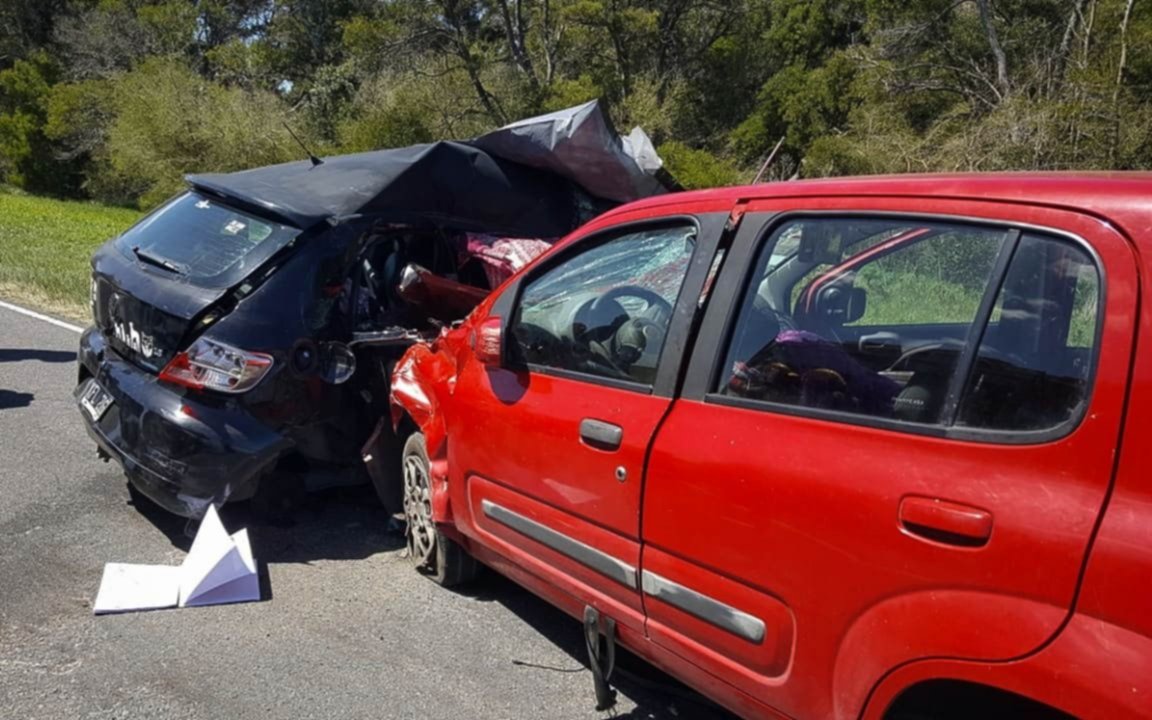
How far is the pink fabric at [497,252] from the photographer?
17.7 ft

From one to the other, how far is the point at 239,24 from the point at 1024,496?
4813 cm

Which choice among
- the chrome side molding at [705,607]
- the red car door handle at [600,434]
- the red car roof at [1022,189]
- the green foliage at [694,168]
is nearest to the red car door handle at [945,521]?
the chrome side molding at [705,607]

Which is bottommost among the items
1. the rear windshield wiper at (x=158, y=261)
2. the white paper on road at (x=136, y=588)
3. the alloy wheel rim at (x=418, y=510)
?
the white paper on road at (x=136, y=588)

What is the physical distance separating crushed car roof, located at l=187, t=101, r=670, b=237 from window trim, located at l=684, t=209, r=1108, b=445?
247cm

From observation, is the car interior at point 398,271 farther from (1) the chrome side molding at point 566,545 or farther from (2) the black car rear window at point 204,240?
(1) the chrome side molding at point 566,545

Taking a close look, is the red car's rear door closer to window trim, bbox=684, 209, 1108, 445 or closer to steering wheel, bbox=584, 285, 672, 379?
window trim, bbox=684, 209, 1108, 445

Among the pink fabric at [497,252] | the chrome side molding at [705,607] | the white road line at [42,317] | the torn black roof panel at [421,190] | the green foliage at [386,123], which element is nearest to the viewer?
the chrome side molding at [705,607]

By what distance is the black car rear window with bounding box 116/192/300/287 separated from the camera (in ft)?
15.0

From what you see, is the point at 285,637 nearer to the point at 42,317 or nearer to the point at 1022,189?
the point at 1022,189

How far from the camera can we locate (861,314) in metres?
2.96

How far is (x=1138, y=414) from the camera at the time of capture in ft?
6.31

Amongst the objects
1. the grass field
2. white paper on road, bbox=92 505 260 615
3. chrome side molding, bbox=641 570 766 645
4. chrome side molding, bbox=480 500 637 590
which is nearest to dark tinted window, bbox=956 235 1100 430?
chrome side molding, bbox=641 570 766 645

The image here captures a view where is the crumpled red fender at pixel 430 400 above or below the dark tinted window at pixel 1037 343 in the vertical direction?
below

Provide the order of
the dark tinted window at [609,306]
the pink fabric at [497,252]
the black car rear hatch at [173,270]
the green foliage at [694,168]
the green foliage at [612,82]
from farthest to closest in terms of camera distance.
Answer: the green foliage at [694,168], the green foliage at [612,82], the pink fabric at [497,252], the black car rear hatch at [173,270], the dark tinted window at [609,306]
